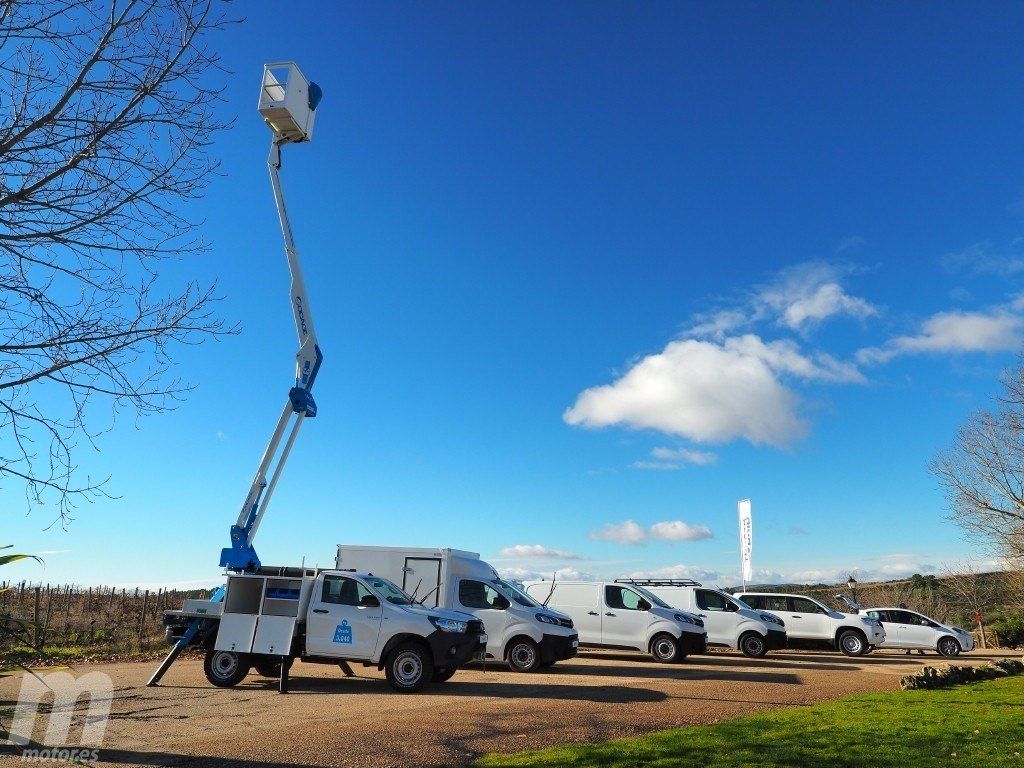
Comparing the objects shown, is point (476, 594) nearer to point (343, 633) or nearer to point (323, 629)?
point (343, 633)

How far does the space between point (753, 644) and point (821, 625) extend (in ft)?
13.1

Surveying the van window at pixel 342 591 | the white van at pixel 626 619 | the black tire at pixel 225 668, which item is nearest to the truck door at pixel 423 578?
the van window at pixel 342 591

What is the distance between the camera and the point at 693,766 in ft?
23.9

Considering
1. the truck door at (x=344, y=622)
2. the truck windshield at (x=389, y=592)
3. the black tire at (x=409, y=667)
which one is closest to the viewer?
the black tire at (x=409, y=667)

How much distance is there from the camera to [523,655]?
16.1 m

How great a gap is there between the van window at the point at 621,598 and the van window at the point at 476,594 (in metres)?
4.44

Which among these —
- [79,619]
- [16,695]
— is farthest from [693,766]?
[79,619]

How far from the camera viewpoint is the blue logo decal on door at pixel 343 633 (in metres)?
13.2

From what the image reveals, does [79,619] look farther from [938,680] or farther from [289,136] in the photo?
[938,680]

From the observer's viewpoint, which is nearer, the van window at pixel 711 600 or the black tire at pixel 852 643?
the van window at pixel 711 600

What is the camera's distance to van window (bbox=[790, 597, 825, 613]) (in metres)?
24.2

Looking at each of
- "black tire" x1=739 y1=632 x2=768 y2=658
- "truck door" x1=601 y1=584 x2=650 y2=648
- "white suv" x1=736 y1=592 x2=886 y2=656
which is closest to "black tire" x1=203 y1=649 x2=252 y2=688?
"truck door" x1=601 y1=584 x2=650 y2=648

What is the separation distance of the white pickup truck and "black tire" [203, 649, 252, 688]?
0.02 metres

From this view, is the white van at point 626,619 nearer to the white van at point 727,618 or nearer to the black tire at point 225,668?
the white van at point 727,618
